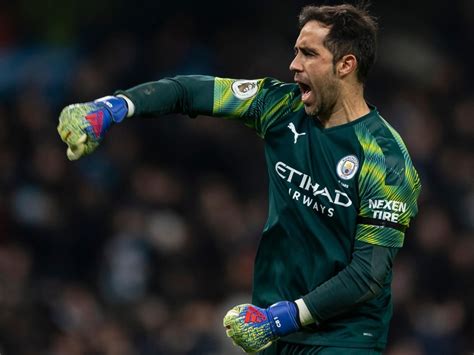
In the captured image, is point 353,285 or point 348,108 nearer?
point 353,285

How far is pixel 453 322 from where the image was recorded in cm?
866

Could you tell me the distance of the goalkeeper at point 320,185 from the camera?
4.50 metres

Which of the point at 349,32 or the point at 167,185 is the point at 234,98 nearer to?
the point at 349,32

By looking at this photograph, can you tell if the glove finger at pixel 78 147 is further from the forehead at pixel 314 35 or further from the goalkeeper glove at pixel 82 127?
the forehead at pixel 314 35

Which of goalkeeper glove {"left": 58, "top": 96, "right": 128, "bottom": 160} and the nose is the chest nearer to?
the nose

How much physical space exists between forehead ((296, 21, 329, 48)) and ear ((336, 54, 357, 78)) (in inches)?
4.2

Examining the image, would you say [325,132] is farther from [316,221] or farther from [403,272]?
[403,272]

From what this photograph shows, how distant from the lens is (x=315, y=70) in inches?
179

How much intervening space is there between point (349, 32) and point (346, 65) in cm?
13

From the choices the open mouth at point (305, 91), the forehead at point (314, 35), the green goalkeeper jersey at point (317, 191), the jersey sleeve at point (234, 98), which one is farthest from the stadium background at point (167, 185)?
the forehead at point (314, 35)

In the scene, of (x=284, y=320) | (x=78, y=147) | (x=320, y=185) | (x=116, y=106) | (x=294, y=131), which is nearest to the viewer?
(x=78, y=147)

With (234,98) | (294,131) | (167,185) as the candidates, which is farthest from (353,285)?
(167,185)

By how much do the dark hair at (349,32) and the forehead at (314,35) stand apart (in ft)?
0.05

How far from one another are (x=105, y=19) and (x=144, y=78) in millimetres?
1292
